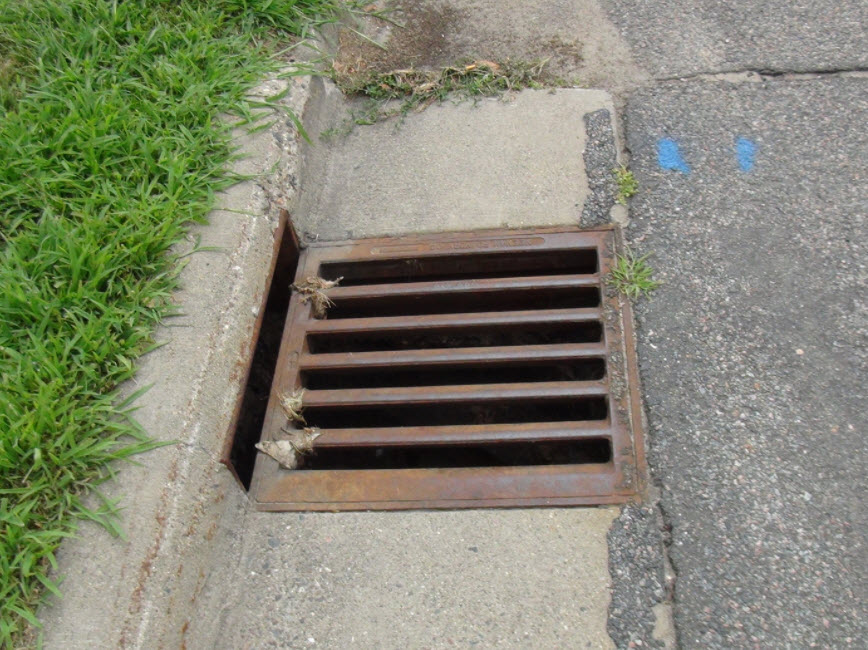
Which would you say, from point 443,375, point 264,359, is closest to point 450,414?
point 443,375

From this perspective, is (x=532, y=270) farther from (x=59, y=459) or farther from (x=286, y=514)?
(x=59, y=459)

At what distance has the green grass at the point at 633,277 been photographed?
1890 millimetres

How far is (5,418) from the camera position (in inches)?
61.4

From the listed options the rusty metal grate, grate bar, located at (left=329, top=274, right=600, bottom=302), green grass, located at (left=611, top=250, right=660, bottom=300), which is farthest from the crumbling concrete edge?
green grass, located at (left=611, top=250, right=660, bottom=300)

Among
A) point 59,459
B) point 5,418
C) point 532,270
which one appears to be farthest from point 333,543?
point 532,270

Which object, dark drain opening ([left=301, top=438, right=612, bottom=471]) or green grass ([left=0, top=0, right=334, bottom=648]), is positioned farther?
dark drain opening ([left=301, top=438, right=612, bottom=471])

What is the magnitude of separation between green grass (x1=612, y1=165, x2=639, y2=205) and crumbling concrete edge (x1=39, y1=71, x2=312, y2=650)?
948 millimetres

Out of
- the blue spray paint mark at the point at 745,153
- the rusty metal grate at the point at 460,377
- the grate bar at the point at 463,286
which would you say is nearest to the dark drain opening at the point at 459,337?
the rusty metal grate at the point at 460,377

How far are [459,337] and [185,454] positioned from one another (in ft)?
2.80

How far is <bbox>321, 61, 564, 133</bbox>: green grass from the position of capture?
7.70ft

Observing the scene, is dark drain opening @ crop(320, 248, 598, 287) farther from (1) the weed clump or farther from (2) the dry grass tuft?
(1) the weed clump

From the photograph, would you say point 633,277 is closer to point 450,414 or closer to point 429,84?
point 450,414

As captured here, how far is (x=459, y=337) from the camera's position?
2.11 m

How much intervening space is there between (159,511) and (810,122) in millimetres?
2037
